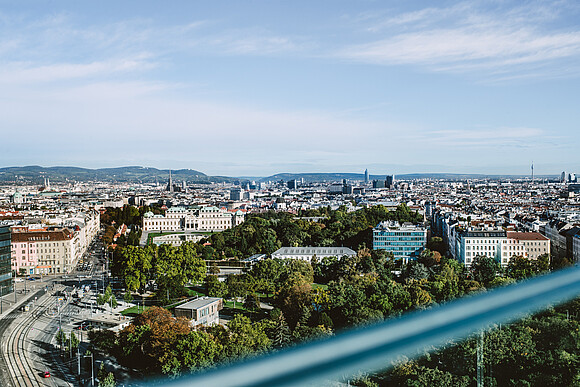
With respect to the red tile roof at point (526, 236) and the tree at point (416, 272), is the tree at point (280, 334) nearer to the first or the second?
the tree at point (416, 272)

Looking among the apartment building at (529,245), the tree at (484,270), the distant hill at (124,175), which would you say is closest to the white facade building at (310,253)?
the tree at (484,270)

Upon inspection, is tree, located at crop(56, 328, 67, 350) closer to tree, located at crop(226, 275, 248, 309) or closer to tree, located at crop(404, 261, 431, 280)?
tree, located at crop(226, 275, 248, 309)

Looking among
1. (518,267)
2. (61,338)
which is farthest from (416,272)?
(61,338)

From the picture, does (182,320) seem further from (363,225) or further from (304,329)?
(363,225)

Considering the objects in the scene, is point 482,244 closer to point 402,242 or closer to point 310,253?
point 402,242

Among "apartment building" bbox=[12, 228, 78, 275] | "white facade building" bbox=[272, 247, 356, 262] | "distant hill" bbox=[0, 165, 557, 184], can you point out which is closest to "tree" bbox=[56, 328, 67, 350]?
"white facade building" bbox=[272, 247, 356, 262]

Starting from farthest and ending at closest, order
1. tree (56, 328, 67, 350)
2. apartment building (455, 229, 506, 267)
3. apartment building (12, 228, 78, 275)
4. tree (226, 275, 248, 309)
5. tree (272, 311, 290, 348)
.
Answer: apartment building (12, 228, 78, 275), apartment building (455, 229, 506, 267), tree (226, 275, 248, 309), tree (56, 328, 67, 350), tree (272, 311, 290, 348)
